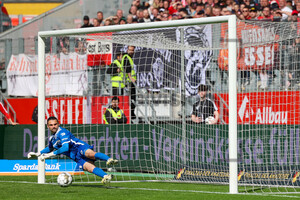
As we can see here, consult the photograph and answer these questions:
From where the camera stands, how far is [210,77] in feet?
48.2

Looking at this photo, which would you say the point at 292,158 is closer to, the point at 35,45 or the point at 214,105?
the point at 214,105

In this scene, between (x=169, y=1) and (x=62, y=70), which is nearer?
(x=62, y=70)

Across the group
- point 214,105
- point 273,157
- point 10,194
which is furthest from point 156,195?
point 214,105

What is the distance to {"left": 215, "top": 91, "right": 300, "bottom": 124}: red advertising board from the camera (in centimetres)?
1323

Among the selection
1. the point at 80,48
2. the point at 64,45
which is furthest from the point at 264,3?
the point at 64,45

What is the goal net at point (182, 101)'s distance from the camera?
12234mm

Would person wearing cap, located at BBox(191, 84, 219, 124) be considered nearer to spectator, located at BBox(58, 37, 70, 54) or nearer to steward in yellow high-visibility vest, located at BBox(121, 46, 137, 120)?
steward in yellow high-visibility vest, located at BBox(121, 46, 137, 120)

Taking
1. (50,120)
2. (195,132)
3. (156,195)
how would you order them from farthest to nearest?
1. (195,132)
2. (50,120)
3. (156,195)

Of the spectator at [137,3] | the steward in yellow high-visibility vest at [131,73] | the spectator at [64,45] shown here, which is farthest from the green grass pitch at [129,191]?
the spectator at [137,3]

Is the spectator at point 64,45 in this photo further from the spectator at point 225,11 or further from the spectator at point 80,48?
the spectator at point 225,11

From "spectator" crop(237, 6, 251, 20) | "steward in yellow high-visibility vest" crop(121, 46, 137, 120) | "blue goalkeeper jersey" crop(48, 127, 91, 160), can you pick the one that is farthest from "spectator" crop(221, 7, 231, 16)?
"blue goalkeeper jersey" crop(48, 127, 91, 160)

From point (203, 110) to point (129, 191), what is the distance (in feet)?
12.8

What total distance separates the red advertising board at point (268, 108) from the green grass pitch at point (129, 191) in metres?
2.51

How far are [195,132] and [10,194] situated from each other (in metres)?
4.74
